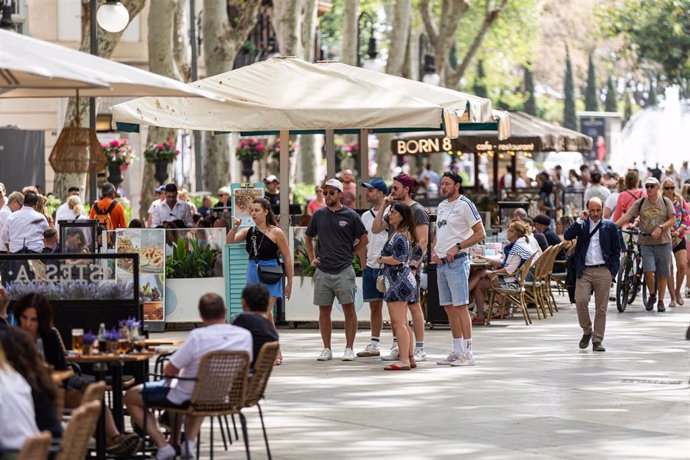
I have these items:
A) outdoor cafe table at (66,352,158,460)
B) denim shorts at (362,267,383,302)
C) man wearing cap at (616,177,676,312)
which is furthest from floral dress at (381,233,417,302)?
man wearing cap at (616,177,676,312)

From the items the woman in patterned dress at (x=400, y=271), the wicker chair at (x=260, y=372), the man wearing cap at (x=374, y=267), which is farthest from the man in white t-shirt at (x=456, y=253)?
the wicker chair at (x=260, y=372)

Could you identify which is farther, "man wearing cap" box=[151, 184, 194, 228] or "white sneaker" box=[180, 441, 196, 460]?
"man wearing cap" box=[151, 184, 194, 228]

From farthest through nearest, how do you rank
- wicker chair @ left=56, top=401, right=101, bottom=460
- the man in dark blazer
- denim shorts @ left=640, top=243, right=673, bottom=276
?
denim shorts @ left=640, top=243, right=673, bottom=276
the man in dark blazer
wicker chair @ left=56, top=401, right=101, bottom=460

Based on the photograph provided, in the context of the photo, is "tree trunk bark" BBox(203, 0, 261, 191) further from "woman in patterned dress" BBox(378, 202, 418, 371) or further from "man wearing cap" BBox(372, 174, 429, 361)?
"woman in patterned dress" BBox(378, 202, 418, 371)

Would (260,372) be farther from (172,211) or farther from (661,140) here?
(661,140)

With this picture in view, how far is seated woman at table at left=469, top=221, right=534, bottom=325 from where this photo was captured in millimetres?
20141

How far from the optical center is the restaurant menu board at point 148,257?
19.2 metres

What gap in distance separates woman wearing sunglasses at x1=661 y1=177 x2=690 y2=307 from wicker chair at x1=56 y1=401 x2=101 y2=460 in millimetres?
15984

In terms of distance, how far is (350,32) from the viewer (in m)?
48.8

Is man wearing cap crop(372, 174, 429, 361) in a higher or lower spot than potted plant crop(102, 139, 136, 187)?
lower

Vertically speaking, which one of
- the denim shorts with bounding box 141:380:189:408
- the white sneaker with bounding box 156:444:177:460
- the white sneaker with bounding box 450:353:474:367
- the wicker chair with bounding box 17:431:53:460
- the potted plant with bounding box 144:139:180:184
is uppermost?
the potted plant with bounding box 144:139:180:184

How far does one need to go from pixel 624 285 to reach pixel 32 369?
1497 centimetres

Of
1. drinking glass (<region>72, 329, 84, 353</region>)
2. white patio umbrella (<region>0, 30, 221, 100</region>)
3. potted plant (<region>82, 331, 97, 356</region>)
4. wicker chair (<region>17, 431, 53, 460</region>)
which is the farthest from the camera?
drinking glass (<region>72, 329, 84, 353</region>)

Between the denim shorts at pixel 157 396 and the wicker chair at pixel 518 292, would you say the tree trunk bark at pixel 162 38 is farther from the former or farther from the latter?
the denim shorts at pixel 157 396
